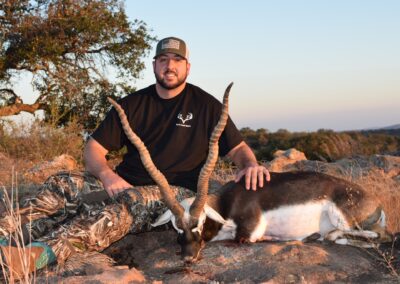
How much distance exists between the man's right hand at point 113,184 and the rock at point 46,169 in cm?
532

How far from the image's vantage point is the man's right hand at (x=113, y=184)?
17.5 feet

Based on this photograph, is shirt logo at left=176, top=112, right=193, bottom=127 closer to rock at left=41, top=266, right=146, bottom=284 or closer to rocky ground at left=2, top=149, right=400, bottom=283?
rocky ground at left=2, top=149, right=400, bottom=283

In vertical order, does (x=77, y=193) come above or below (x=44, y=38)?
below

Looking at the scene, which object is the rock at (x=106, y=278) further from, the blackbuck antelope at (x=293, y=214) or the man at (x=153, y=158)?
the blackbuck antelope at (x=293, y=214)

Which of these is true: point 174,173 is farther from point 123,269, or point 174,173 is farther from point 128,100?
Result: point 123,269

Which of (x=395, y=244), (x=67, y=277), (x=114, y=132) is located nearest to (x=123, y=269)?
(x=67, y=277)

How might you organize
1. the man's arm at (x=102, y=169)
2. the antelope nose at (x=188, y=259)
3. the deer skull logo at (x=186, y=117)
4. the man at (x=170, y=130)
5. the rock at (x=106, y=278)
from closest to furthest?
Answer: the rock at (x=106, y=278)
the antelope nose at (x=188, y=259)
the man's arm at (x=102, y=169)
the man at (x=170, y=130)
the deer skull logo at (x=186, y=117)

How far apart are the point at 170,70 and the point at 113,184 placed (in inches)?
58.8

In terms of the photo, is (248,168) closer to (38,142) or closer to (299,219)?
(299,219)

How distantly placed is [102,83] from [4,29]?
3009 millimetres

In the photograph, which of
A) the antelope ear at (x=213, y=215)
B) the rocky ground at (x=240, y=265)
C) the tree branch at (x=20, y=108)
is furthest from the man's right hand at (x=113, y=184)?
the tree branch at (x=20, y=108)

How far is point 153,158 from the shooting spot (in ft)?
18.6

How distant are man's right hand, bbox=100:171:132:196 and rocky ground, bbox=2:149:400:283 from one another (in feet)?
2.20

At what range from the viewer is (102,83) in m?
15.3
